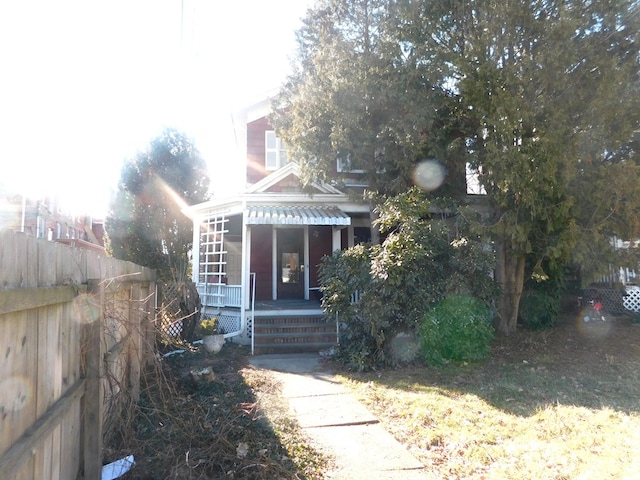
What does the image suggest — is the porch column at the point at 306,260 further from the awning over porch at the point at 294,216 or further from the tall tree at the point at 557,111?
the tall tree at the point at 557,111

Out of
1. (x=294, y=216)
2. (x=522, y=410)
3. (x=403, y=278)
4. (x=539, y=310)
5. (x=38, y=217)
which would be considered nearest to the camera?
(x=522, y=410)

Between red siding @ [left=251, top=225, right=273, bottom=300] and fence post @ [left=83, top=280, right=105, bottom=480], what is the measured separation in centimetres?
1071

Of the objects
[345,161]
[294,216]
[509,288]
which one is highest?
[345,161]

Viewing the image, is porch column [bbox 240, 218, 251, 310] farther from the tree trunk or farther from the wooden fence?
the wooden fence

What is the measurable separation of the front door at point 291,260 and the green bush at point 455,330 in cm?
675

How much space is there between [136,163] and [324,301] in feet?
48.2

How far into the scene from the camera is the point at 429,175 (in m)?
10.3

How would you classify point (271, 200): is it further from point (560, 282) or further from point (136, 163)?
point (136, 163)

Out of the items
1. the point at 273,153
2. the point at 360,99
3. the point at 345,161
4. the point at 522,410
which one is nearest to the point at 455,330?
the point at 522,410

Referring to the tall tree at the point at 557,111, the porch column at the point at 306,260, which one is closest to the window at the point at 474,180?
the tall tree at the point at 557,111

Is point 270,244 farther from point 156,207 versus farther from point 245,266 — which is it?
point 156,207

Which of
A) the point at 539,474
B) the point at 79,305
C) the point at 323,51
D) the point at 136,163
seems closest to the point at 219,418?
the point at 79,305

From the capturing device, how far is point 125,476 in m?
3.54

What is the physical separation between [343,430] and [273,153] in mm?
10516
